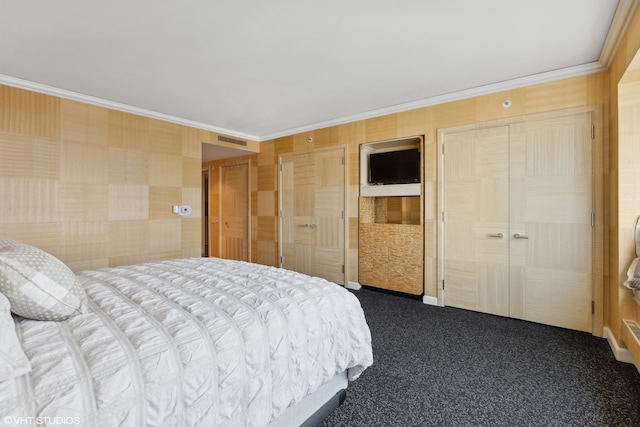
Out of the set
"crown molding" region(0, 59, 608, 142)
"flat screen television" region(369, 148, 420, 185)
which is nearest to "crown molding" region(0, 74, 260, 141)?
"crown molding" region(0, 59, 608, 142)

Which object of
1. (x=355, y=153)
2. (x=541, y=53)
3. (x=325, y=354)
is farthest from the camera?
(x=355, y=153)

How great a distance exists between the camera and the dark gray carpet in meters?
1.79

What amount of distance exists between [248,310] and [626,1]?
3.00 meters

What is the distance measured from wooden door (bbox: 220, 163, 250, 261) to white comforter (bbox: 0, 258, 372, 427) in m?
4.09

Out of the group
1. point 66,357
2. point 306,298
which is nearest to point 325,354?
point 306,298

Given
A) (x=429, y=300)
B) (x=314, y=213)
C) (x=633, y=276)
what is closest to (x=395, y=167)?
(x=314, y=213)

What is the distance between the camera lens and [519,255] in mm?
3264

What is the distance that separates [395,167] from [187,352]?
11.9 feet

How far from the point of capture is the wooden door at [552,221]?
294cm

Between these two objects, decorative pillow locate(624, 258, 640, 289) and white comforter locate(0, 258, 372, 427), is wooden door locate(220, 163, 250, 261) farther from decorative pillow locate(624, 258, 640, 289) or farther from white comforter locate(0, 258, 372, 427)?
decorative pillow locate(624, 258, 640, 289)

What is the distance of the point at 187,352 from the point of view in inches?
44.0

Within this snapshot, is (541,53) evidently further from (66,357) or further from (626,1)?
(66,357)

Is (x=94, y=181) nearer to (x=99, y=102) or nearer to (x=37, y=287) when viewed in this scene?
(x=99, y=102)

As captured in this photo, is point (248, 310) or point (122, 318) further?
point (248, 310)
